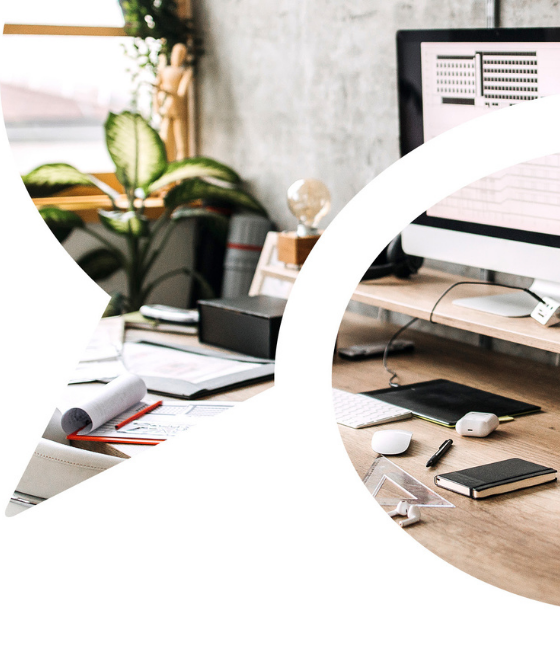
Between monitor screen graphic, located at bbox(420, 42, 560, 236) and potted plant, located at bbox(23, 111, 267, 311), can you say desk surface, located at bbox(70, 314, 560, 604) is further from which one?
potted plant, located at bbox(23, 111, 267, 311)

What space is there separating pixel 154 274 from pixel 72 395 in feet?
6.15

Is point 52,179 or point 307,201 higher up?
point 52,179

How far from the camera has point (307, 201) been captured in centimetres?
218

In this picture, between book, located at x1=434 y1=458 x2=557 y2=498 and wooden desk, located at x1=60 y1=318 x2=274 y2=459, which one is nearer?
book, located at x1=434 y1=458 x2=557 y2=498

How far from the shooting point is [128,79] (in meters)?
3.61

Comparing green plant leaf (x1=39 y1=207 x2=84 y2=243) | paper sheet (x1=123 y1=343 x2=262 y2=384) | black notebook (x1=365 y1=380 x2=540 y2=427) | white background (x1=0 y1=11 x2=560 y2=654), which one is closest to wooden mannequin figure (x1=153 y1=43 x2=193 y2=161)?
green plant leaf (x1=39 y1=207 x2=84 y2=243)

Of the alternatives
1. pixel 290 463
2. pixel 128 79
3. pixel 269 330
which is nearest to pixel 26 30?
pixel 128 79

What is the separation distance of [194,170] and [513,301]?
1.83m

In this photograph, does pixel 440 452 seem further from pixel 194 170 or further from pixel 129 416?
pixel 194 170

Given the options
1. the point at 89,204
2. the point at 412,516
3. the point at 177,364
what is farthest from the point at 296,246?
the point at 89,204

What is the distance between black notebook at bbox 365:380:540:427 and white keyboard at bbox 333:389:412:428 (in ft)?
0.08

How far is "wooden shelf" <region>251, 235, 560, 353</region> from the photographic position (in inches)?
60.9

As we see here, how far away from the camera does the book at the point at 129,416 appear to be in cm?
148

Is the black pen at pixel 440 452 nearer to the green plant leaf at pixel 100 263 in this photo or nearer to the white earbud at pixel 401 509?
the white earbud at pixel 401 509
